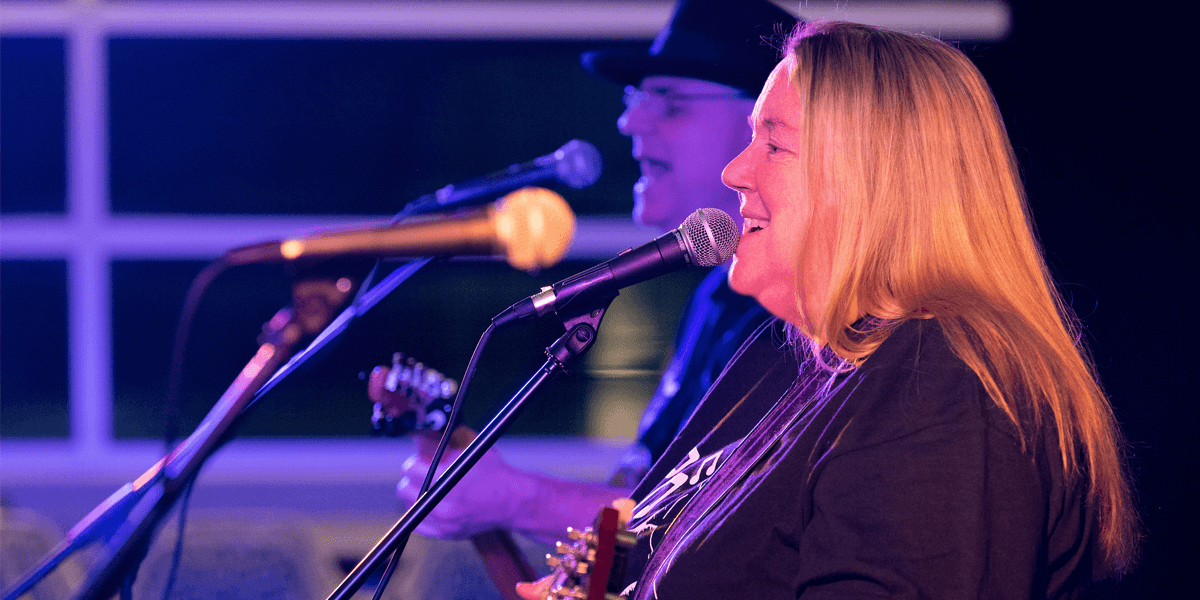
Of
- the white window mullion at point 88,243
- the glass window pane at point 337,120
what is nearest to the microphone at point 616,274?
the glass window pane at point 337,120

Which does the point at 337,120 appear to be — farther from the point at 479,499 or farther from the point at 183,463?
the point at 183,463

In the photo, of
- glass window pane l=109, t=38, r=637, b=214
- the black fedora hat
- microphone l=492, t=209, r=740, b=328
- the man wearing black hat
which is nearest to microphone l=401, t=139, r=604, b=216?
microphone l=492, t=209, r=740, b=328

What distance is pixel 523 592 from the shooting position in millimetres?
1568

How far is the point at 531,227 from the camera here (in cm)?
80

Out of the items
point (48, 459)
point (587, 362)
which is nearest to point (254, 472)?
point (48, 459)

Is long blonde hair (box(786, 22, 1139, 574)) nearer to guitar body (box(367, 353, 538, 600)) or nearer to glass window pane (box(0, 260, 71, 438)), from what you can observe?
guitar body (box(367, 353, 538, 600))

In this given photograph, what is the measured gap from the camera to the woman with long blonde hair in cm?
94

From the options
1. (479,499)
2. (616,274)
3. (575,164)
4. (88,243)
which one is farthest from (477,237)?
(88,243)

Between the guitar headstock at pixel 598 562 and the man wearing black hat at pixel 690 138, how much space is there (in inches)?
25.9

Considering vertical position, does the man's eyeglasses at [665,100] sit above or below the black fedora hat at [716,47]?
below

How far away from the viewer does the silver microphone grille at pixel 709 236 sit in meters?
1.11

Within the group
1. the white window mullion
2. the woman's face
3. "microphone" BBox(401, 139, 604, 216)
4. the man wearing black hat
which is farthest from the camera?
the white window mullion

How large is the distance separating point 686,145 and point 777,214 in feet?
3.73

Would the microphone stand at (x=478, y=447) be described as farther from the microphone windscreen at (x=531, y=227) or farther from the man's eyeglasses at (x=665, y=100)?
the man's eyeglasses at (x=665, y=100)
